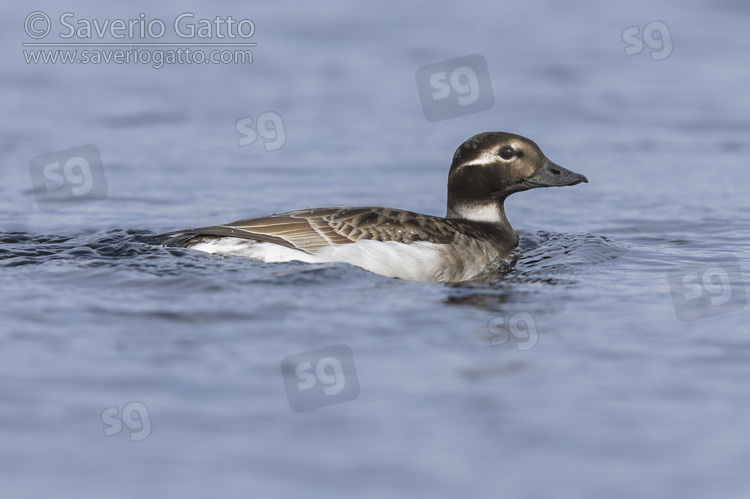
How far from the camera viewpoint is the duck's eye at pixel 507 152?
32.2 feet

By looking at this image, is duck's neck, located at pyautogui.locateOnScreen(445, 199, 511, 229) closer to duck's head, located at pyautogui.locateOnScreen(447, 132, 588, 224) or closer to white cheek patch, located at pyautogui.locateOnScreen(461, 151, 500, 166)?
duck's head, located at pyautogui.locateOnScreen(447, 132, 588, 224)

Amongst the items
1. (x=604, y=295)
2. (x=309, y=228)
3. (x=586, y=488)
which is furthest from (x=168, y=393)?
(x=604, y=295)

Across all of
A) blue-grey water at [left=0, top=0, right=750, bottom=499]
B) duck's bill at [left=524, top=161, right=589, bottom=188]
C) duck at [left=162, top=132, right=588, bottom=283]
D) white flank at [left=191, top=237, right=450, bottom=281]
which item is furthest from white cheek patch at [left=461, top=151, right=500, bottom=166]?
white flank at [left=191, top=237, right=450, bottom=281]

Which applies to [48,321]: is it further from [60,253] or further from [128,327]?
[60,253]

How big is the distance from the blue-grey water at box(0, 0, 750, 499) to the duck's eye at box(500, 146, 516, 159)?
975 millimetres

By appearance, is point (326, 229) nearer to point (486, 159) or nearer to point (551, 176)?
point (486, 159)

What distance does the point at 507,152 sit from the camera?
32.1 feet

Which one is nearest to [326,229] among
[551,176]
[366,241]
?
[366,241]

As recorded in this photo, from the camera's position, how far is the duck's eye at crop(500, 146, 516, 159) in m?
9.80

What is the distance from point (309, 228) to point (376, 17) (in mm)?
10721

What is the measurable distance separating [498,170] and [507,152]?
0.20 meters

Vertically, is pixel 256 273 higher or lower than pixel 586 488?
higher

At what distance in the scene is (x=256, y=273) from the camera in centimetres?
836

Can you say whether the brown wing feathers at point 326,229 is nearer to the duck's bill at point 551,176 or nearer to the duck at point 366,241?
the duck at point 366,241
